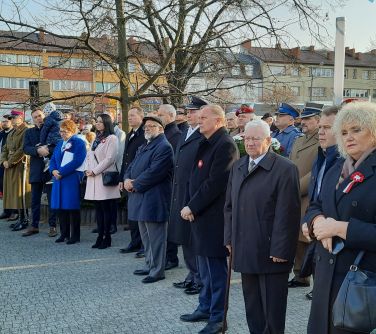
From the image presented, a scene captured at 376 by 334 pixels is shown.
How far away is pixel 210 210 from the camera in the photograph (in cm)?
451

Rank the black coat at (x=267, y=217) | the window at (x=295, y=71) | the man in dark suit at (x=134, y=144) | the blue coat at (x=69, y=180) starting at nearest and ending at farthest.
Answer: the black coat at (x=267, y=217) < the man in dark suit at (x=134, y=144) < the blue coat at (x=69, y=180) < the window at (x=295, y=71)

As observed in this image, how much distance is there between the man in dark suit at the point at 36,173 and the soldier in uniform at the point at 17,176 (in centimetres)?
52

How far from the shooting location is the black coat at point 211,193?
443 centimetres

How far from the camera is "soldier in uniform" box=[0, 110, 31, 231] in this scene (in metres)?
9.47

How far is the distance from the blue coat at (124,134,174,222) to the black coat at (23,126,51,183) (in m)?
3.21

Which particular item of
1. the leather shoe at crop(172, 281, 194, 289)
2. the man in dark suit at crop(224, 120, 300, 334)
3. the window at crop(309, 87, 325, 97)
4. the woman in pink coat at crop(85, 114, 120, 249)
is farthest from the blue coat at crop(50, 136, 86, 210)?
the window at crop(309, 87, 325, 97)

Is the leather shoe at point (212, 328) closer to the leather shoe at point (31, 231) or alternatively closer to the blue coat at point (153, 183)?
the blue coat at point (153, 183)

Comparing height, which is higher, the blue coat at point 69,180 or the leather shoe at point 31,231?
the blue coat at point 69,180

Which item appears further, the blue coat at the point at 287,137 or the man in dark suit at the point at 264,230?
the blue coat at the point at 287,137

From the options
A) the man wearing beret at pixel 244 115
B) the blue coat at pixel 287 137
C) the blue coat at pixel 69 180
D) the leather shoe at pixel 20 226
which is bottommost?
the leather shoe at pixel 20 226

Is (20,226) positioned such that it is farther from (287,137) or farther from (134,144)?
(287,137)

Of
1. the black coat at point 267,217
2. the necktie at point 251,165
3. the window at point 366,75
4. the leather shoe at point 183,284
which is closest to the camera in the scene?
the black coat at point 267,217

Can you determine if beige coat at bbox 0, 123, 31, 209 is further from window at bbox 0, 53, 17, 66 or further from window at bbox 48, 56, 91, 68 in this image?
window at bbox 48, 56, 91, 68

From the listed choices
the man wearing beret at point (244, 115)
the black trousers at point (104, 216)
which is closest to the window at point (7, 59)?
the black trousers at point (104, 216)
